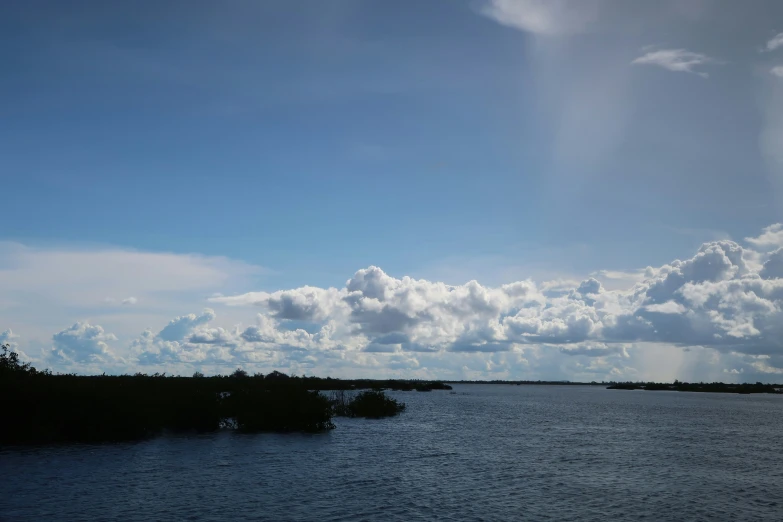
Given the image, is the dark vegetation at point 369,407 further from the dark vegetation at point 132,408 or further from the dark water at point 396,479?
the dark water at point 396,479

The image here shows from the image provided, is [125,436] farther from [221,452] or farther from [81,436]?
[221,452]

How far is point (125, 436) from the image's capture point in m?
53.6

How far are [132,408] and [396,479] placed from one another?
27640mm

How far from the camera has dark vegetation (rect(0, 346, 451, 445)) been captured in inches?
1939

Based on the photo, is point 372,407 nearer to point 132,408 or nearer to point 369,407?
point 369,407

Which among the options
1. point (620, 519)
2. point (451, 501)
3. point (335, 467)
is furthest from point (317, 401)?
point (620, 519)

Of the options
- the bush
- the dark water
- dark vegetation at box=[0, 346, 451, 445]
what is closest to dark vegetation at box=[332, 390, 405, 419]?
the bush

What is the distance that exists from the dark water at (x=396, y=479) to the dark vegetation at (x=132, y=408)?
2982 millimetres

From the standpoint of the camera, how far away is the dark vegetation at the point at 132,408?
49250 mm

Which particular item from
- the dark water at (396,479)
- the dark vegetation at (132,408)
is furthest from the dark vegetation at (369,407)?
the dark water at (396,479)

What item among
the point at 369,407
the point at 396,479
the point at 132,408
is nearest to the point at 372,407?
the point at 369,407

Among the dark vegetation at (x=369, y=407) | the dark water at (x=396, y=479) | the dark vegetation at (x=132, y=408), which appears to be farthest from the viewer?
the dark vegetation at (x=369, y=407)

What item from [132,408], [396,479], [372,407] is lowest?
[396,479]

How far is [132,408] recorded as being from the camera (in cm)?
5434
